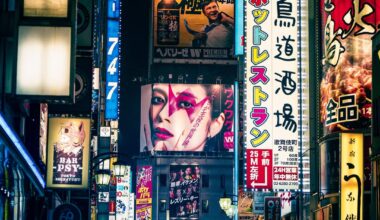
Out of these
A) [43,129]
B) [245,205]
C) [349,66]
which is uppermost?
[349,66]

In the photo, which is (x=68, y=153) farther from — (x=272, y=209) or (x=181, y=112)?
(x=181, y=112)

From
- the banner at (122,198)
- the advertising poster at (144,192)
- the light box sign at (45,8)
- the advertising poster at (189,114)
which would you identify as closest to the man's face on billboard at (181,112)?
the advertising poster at (189,114)

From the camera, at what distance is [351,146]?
25547 millimetres

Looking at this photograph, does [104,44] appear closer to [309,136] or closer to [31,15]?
[309,136]

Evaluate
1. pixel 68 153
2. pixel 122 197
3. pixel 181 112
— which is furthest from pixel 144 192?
pixel 68 153

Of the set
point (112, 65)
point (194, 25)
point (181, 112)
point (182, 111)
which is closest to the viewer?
point (112, 65)

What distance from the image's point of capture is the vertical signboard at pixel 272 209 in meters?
37.8

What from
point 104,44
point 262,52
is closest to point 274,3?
point 262,52

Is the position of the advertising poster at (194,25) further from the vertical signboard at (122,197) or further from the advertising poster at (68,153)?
the advertising poster at (68,153)

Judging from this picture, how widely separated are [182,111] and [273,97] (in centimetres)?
7293

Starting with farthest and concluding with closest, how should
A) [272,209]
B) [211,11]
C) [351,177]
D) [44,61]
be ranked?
[211,11] < [272,209] < [351,177] < [44,61]

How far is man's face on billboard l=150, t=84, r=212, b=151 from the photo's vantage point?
354 feet

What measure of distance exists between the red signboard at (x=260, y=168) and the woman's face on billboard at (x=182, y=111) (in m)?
72.4

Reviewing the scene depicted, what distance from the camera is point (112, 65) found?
60031 mm
